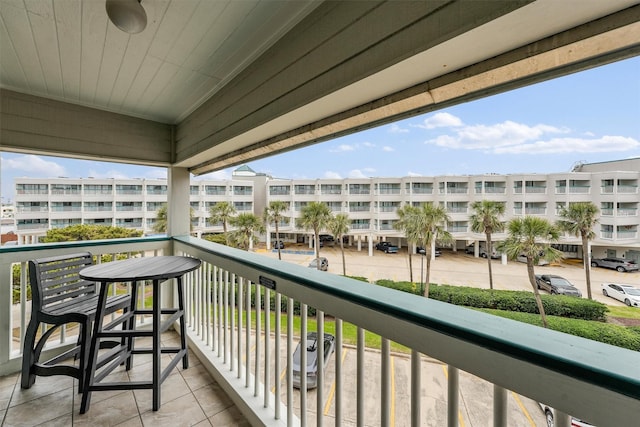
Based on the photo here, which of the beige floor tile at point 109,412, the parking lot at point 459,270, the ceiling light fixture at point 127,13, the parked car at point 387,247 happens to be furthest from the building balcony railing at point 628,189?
the beige floor tile at point 109,412

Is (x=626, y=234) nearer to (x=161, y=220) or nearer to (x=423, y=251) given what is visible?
(x=423, y=251)

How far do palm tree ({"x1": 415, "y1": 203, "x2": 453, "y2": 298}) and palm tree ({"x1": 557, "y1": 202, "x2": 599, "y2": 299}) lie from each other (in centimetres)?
35

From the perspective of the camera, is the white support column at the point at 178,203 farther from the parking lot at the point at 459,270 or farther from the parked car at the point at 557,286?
the parked car at the point at 557,286

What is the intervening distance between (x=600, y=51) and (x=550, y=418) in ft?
3.58

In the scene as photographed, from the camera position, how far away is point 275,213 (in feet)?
6.61

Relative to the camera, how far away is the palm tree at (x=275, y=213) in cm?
198

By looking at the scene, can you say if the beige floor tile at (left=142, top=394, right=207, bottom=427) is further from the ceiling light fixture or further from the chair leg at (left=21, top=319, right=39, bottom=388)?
the ceiling light fixture

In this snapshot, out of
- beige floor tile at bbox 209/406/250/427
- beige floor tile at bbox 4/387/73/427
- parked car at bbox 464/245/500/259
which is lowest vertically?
beige floor tile at bbox 209/406/250/427

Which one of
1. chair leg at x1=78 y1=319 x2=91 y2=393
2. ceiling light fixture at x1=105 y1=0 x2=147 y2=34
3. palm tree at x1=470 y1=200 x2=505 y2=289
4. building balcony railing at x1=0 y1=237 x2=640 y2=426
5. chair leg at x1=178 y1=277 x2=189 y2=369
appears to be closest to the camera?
building balcony railing at x1=0 y1=237 x2=640 y2=426

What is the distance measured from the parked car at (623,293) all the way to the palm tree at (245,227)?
1.85m

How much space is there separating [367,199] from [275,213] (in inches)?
31.5

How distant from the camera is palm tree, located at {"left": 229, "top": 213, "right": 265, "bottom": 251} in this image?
2145 millimetres

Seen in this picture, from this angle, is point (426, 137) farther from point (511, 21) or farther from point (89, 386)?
point (89, 386)

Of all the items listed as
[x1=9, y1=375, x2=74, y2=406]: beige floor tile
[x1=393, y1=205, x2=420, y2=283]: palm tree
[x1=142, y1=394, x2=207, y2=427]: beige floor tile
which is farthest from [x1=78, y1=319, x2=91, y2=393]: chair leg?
[x1=393, y1=205, x2=420, y2=283]: palm tree
